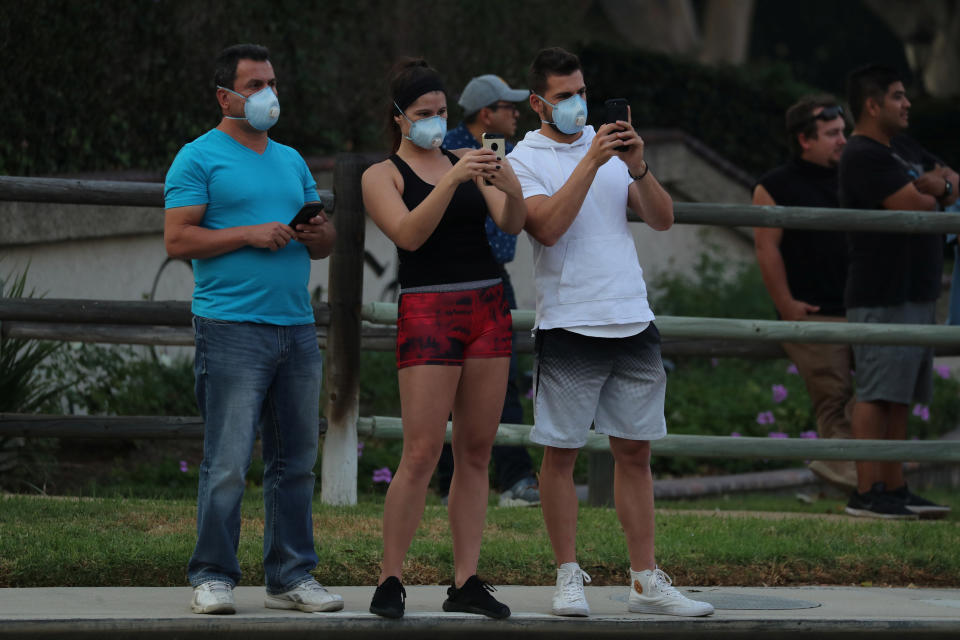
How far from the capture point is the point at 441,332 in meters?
5.02

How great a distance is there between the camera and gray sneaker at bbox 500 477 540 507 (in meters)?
7.53

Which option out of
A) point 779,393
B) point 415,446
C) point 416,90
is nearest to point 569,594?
point 415,446

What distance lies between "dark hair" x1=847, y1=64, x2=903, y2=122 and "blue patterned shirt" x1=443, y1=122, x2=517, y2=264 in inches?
74.4

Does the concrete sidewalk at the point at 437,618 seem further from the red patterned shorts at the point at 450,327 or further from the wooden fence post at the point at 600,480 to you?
the wooden fence post at the point at 600,480

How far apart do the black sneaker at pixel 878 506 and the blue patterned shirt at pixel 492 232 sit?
214cm

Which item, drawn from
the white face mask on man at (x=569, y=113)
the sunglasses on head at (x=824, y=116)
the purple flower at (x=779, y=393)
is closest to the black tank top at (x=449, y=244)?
the white face mask on man at (x=569, y=113)

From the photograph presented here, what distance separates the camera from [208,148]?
5090mm

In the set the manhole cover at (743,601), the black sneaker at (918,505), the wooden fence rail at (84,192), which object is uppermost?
the wooden fence rail at (84,192)

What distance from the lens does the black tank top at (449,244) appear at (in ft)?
16.6

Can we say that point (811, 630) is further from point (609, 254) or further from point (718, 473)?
point (718, 473)

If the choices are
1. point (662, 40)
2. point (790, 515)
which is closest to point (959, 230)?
point (790, 515)

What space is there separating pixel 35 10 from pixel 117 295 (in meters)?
1.79

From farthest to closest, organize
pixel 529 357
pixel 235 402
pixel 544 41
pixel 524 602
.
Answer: pixel 544 41 < pixel 529 357 < pixel 524 602 < pixel 235 402

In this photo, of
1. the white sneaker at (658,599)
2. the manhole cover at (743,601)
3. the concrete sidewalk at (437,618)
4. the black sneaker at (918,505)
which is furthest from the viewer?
the black sneaker at (918,505)
